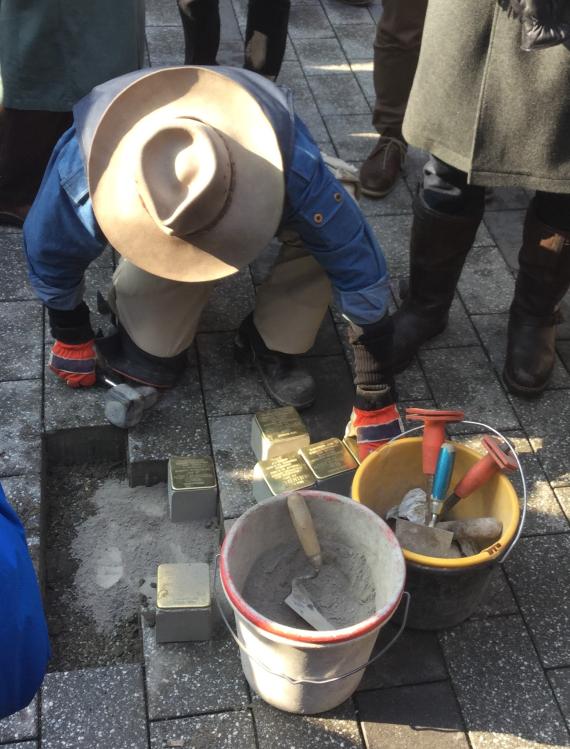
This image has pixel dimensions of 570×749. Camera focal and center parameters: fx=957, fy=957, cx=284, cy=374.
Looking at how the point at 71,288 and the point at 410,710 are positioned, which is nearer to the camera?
the point at 410,710


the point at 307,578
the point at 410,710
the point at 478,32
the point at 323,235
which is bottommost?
the point at 410,710

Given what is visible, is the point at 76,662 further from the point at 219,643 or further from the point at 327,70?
the point at 327,70

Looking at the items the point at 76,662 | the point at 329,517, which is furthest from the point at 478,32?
the point at 76,662

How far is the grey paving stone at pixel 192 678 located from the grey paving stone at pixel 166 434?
0.64 meters

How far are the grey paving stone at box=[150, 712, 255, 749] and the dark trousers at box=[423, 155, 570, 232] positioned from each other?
186 cm

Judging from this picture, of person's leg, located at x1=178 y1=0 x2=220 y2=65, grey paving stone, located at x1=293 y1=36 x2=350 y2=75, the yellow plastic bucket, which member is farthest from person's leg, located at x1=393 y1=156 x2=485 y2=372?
grey paving stone, located at x1=293 y1=36 x2=350 y2=75

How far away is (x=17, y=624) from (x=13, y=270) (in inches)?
92.5

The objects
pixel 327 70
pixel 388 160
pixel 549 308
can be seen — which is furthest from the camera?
pixel 327 70

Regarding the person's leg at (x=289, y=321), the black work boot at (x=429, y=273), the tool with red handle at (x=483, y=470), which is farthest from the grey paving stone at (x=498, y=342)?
the tool with red handle at (x=483, y=470)

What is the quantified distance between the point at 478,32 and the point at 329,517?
5.08ft

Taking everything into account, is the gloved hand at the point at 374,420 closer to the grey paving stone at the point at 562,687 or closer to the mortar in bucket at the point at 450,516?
the mortar in bucket at the point at 450,516

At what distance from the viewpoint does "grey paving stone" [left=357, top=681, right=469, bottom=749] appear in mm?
2627

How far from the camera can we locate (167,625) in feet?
9.07

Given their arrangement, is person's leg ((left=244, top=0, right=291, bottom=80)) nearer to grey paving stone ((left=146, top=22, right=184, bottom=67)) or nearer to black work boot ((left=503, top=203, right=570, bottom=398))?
grey paving stone ((left=146, top=22, right=184, bottom=67))
